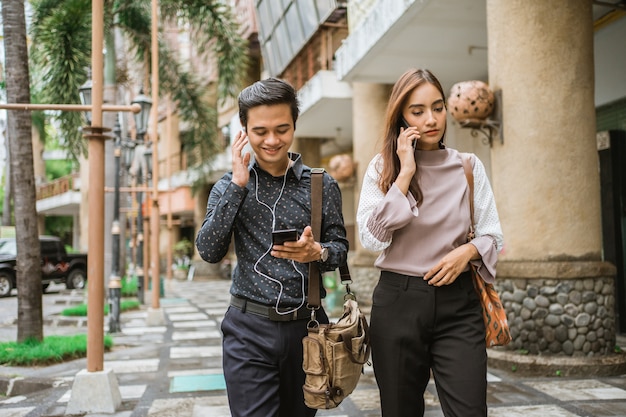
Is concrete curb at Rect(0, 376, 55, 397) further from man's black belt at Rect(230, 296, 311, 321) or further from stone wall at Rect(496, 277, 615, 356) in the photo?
stone wall at Rect(496, 277, 615, 356)

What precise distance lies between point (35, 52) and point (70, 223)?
45999mm

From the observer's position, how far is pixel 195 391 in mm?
5699

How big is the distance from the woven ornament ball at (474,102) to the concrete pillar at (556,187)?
233 mm

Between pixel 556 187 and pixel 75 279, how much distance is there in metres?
18.9

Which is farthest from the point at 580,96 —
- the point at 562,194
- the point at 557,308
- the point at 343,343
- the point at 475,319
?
the point at 343,343

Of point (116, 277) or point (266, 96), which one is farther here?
point (116, 277)

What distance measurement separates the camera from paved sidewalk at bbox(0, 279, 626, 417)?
491 centimetres

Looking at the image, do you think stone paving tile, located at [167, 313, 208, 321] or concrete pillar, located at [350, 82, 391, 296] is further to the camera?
stone paving tile, located at [167, 313, 208, 321]

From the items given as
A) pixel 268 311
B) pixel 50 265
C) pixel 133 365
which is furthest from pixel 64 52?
pixel 268 311

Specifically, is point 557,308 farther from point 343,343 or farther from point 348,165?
point 348,165

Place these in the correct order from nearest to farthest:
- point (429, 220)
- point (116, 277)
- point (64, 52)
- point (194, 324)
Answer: point (429, 220)
point (116, 277)
point (194, 324)
point (64, 52)

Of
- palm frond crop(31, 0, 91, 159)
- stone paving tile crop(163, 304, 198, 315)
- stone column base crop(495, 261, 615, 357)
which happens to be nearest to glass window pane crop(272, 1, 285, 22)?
palm frond crop(31, 0, 91, 159)

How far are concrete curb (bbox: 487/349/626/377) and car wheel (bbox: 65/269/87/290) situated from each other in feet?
59.0

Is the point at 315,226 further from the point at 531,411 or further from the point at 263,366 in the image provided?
the point at 531,411
